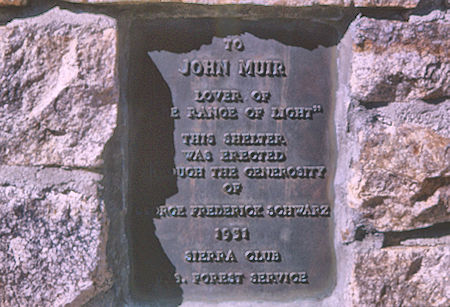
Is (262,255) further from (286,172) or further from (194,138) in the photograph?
(194,138)

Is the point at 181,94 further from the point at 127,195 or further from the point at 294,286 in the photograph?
the point at 294,286

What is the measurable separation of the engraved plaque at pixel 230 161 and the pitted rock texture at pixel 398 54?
0.36ft

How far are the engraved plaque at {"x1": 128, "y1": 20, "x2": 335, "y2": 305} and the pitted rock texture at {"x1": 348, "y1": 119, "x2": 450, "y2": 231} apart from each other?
120mm

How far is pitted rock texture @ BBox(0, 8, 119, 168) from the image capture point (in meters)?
1.29

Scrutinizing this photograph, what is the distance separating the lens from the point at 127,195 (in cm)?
141

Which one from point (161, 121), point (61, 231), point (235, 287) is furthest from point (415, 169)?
point (61, 231)

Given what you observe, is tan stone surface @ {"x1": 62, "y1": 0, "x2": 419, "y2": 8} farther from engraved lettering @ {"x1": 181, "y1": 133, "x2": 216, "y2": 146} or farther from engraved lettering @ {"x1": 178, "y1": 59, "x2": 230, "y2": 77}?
engraved lettering @ {"x1": 181, "y1": 133, "x2": 216, "y2": 146}

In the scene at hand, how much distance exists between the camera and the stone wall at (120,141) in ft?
4.24

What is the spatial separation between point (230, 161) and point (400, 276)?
636 millimetres

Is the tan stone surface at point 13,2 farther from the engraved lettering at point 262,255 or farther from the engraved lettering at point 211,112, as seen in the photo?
the engraved lettering at point 262,255

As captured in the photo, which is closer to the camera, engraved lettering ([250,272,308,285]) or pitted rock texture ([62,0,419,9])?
pitted rock texture ([62,0,419,9])

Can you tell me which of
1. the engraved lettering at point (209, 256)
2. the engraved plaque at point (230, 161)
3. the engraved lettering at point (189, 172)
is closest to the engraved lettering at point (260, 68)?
the engraved plaque at point (230, 161)

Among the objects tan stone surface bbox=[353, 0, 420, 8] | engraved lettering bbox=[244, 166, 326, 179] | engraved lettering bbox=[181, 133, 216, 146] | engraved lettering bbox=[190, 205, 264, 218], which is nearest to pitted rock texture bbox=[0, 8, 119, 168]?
engraved lettering bbox=[181, 133, 216, 146]

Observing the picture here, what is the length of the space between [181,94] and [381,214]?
2.37 ft
